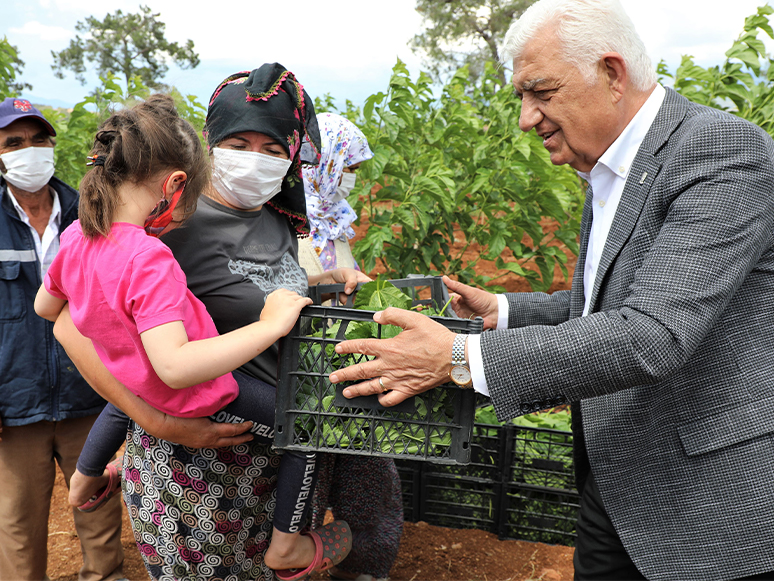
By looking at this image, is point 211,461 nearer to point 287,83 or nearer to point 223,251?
point 223,251

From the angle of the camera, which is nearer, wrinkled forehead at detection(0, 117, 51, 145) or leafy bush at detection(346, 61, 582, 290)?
wrinkled forehead at detection(0, 117, 51, 145)

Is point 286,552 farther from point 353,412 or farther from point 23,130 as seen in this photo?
point 23,130

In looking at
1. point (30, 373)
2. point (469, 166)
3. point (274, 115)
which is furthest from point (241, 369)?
point (469, 166)

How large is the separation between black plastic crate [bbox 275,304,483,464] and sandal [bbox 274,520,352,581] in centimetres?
58

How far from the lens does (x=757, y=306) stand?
145cm

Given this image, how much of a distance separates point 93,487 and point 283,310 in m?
1.04

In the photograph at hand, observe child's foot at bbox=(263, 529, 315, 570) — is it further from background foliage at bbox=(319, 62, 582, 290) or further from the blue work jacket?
background foliage at bbox=(319, 62, 582, 290)

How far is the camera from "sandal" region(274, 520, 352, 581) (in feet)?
6.24

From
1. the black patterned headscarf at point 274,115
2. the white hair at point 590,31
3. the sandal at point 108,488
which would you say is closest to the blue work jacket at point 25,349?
the sandal at point 108,488

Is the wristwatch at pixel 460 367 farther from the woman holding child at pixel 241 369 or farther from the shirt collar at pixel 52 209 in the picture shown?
the shirt collar at pixel 52 209

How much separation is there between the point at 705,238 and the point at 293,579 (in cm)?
151

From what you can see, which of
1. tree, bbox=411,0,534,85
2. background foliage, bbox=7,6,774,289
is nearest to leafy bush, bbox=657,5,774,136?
background foliage, bbox=7,6,774,289

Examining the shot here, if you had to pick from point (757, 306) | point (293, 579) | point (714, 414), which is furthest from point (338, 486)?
point (757, 306)

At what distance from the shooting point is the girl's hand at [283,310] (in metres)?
1.46
